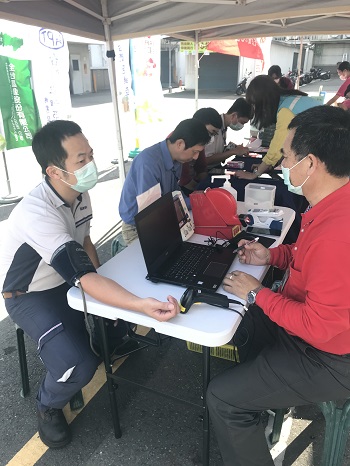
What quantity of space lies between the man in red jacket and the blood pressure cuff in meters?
0.54

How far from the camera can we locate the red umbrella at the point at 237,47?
25.1 ft

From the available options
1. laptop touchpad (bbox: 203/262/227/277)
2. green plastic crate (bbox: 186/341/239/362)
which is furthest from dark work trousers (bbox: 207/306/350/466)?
green plastic crate (bbox: 186/341/239/362)

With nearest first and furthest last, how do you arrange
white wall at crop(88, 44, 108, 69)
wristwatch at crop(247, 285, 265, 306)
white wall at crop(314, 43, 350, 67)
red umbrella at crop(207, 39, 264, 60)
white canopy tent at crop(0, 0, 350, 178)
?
1. wristwatch at crop(247, 285, 265, 306)
2. white canopy tent at crop(0, 0, 350, 178)
3. red umbrella at crop(207, 39, 264, 60)
4. white wall at crop(88, 44, 108, 69)
5. white wall at crop(314, 43, 350, 67)

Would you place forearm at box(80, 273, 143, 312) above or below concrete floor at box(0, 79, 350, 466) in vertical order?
above

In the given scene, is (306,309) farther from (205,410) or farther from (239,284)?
(205,410)

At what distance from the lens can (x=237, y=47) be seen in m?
7.82

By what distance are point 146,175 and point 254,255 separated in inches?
34.2

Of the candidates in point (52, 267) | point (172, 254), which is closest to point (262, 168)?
point (172, 254)

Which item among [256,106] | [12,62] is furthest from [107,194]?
[256,106]

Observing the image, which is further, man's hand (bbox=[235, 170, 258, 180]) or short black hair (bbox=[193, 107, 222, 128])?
short black hair (bbox=[193, 107, 222, 128])

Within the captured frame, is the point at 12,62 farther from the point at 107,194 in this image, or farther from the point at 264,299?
the point at 264,299

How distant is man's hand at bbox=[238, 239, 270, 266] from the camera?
1577mm

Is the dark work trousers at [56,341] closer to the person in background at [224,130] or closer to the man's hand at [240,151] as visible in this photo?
the person in background at [224,130]

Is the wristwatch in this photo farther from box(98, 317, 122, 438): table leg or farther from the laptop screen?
box(98, 317, 122, 438): table leg
